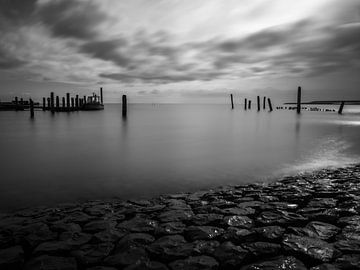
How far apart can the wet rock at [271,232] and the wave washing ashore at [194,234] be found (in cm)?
1

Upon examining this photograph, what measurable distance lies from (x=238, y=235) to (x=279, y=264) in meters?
0.78

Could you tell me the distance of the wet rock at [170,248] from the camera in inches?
124

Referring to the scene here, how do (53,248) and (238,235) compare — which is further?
(238,235)

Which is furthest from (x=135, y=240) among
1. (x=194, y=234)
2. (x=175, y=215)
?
(x=175, y=215)

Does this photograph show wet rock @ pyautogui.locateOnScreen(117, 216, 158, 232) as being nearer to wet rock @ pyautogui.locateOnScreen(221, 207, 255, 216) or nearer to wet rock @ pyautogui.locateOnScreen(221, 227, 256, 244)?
wet rock @ pyautogui.locateOnScreen(221, 227, 256, 244)

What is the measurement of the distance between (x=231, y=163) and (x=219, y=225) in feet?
20.6

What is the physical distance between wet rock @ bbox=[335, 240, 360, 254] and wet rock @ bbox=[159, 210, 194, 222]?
2080 millimetres

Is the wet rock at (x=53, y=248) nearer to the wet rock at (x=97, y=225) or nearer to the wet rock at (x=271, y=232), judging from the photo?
the wet rock at (x=97, y=225)

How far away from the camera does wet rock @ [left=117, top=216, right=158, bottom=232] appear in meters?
3.93

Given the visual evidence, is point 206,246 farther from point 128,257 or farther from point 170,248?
point 128,257

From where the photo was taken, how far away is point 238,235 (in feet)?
11.9

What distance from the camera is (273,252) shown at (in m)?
3.20

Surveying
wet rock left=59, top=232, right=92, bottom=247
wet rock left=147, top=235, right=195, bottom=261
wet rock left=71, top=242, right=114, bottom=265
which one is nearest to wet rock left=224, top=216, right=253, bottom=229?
wet rock left=147, top=235, right=195, bottom=261

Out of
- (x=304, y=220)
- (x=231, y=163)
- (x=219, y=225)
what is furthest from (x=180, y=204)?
(x=231, y=163)
